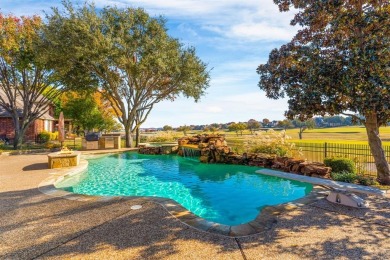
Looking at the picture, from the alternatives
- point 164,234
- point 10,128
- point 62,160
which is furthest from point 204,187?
point 10,128

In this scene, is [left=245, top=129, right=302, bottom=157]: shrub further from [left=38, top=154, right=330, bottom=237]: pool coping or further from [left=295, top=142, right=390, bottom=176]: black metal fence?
[left=38, top=154, right=330, bottom=237]: pool coping

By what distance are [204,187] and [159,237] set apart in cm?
512

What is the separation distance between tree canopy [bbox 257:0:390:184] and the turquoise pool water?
121 inches

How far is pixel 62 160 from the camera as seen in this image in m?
11.5

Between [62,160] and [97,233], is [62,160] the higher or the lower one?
the higher one

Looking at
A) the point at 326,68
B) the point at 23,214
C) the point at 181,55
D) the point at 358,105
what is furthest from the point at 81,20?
the point at 358,105

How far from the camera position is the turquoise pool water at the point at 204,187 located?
6715 millimetres

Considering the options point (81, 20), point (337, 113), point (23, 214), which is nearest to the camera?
point (23, 214)

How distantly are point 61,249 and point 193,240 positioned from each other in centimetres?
220

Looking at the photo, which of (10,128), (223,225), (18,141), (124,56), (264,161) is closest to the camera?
(223,225)

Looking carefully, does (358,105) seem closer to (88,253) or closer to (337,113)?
(337,113)

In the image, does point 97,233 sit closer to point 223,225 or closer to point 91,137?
point 223,225

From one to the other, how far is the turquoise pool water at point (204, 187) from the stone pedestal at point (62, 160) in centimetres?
102

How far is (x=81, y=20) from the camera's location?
17844 mm
